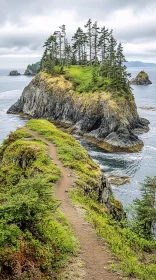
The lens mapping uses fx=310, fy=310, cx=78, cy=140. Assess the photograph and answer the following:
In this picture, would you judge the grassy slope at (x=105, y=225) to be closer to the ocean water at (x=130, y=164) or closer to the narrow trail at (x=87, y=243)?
the narrow trail at (x=87, y=243)

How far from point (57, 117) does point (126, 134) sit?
105ft

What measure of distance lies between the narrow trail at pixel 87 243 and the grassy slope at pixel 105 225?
1.93 feet

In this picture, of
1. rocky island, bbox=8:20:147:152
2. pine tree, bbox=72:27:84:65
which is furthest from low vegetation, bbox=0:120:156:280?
pine tree, bbox=72:27:84:65

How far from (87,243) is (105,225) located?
12.8 ft

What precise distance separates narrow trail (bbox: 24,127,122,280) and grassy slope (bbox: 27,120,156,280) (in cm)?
59

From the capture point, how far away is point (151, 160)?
65.2 meters

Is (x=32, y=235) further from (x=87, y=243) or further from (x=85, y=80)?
(x=85, y=80)

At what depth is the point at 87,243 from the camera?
1948 cm

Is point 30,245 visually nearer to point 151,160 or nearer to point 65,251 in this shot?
Answer: point 65,251

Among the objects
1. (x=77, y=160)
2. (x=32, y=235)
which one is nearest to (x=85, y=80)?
(x=77, y=160)

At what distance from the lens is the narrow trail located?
53.2 ft

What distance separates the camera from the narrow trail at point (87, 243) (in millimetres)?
16203

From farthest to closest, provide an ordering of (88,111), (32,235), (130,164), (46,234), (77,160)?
(88,111) → (130,164) → (77,160) → (46,234) → (32,235)

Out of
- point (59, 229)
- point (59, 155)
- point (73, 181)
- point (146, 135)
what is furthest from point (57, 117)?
point (59, 229)
